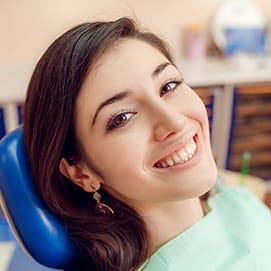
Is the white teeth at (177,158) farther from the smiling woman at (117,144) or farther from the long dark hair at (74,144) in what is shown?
the long dark hair at (74,144)

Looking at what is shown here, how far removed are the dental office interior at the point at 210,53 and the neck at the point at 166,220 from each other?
3.51ft

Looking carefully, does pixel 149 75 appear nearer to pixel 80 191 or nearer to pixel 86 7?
pixel 80 191

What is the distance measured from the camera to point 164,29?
8.24 feet

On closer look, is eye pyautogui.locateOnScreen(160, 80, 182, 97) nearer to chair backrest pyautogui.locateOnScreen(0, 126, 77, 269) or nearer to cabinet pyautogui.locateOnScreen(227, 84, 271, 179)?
chair backrest pyautogui.locateOnScreen(0, 126, 77, 269)

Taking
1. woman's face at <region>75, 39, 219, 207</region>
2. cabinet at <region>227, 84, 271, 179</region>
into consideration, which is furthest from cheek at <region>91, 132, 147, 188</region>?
cabinet at <region>227, 84, 271, 179</region>

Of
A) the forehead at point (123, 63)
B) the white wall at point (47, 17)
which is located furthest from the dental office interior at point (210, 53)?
the forehead at point (123, 63)

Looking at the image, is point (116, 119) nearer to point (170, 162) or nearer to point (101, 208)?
point (170, 162)

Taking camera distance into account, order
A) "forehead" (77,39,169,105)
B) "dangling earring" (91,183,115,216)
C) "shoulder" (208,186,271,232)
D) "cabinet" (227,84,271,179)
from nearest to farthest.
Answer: "forehead" (77,39,169,105) → "dangling earring" (91,183,115,216) → "shoulder" (208,186,271,232) → "cabinet" (227,84,271,179)

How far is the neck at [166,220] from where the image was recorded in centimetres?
97

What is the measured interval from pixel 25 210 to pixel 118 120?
0.89ft

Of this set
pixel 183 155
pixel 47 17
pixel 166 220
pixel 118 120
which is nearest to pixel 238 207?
pixel 166 220

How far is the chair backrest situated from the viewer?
0.89 meters

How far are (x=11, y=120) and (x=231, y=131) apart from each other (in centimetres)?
117

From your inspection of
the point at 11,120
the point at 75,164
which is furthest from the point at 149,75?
the point at 11,120
